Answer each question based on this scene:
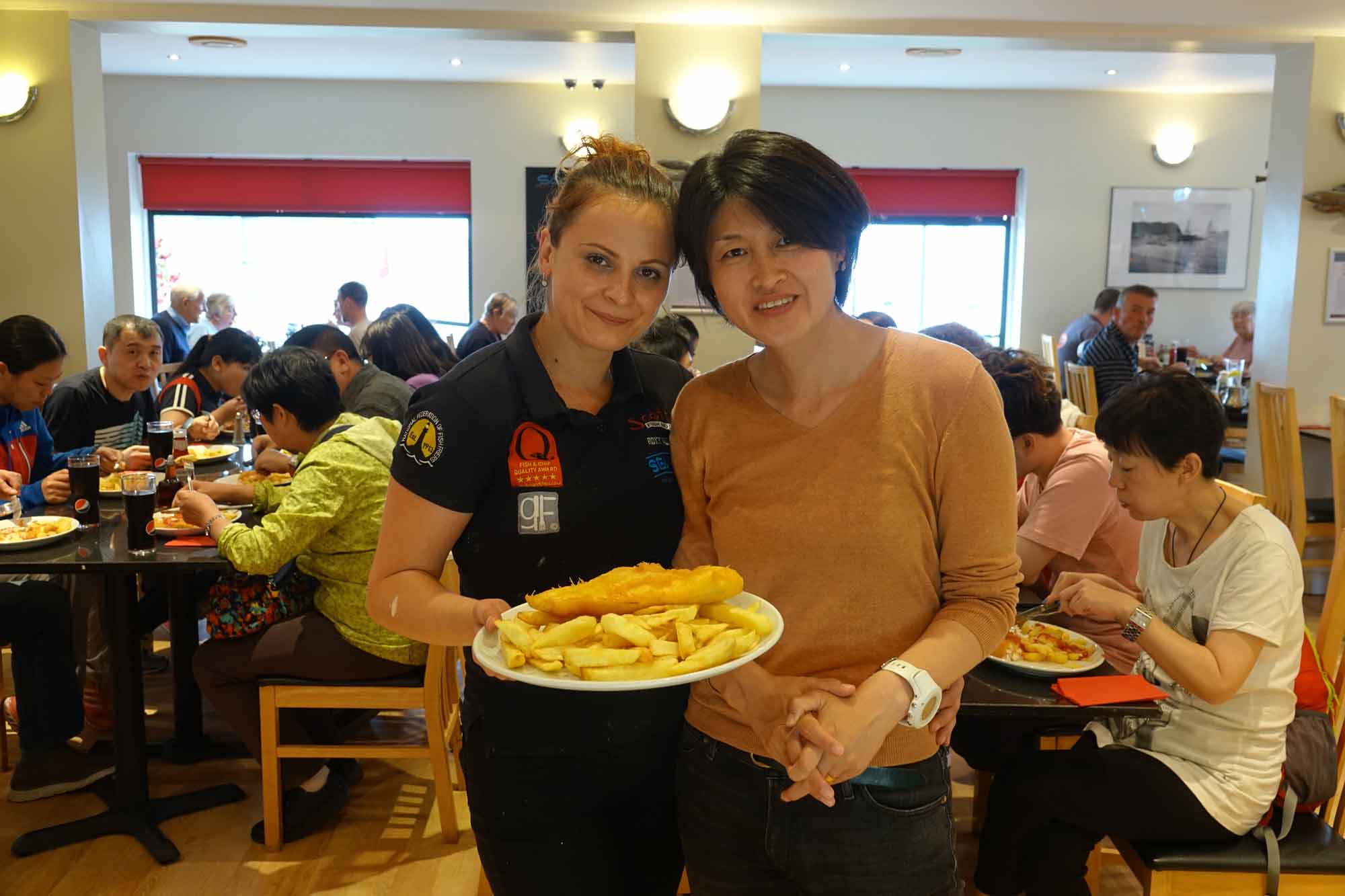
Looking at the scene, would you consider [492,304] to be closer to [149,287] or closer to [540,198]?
[540,198]

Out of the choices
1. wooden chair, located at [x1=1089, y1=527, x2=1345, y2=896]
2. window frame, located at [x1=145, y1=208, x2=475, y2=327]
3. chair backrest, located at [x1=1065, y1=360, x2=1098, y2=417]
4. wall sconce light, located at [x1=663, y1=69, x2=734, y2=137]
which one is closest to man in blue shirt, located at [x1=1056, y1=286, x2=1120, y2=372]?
chair backrest, located at [x1=1065, y1=360, x2=1098, y2=417]

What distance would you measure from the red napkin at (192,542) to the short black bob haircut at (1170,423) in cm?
228

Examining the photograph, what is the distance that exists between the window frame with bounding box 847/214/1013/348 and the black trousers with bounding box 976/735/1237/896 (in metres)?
7.52

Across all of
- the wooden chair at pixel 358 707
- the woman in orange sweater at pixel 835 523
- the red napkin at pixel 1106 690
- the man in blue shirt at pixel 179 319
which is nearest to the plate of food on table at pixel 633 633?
the woman in orange sweater at pixel 835 523

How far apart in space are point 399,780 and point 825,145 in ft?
22.9

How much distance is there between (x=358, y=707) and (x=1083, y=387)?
215 inches

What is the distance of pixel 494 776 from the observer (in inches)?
57.5

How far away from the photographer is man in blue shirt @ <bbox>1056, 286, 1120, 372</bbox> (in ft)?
26.3

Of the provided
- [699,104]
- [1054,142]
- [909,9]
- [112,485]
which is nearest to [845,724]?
[112,485]

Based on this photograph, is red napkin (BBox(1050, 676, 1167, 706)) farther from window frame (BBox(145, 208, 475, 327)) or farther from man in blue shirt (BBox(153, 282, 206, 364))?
window frame (BBox(145, 208, 475, 327))

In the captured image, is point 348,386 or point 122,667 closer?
point 122,667

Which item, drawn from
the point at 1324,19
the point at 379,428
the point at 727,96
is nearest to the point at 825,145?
the point at 727,96

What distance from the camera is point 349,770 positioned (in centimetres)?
339

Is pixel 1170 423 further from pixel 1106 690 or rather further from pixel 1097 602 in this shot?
pixel 1106 690
